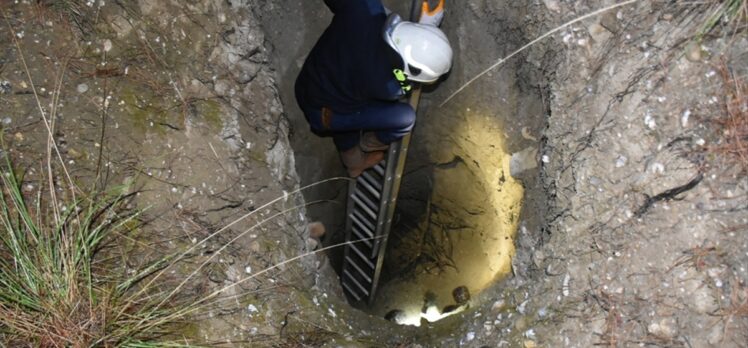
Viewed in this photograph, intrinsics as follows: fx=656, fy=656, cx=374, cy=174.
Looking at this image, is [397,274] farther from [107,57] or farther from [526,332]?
[107,57]

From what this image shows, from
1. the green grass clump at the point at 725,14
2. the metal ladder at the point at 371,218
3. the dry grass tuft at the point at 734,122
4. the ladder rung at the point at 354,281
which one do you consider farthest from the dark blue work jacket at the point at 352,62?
the ladder rung at the point at 354,281

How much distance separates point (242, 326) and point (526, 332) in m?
1.40

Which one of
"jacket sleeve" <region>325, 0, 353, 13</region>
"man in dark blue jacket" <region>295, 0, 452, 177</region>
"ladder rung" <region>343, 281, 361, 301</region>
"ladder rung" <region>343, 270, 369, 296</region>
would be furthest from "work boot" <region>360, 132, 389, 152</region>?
"ladder rung" <region>343, 281, 361, 301</region>

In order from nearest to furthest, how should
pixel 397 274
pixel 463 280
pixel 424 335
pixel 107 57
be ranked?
1. pixel 107 57
2. pixel 424 335
3. pixel 463 280
4. pixel 397 274

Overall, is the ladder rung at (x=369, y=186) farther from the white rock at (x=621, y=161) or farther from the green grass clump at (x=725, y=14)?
the green grass clump at (x=725, y=14)

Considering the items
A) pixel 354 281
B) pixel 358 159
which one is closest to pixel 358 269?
pixel 354 281

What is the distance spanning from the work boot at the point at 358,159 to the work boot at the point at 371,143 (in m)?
0.08

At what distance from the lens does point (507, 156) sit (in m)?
4.09

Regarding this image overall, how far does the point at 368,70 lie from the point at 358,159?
1.00 meters

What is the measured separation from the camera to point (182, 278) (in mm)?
3223

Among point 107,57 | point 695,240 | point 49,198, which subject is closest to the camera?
point 695,240

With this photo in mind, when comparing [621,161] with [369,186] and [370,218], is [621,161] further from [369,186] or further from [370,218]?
[370,218]

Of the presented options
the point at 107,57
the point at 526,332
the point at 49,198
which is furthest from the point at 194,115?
the point at 526,332

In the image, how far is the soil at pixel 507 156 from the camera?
115 inches
